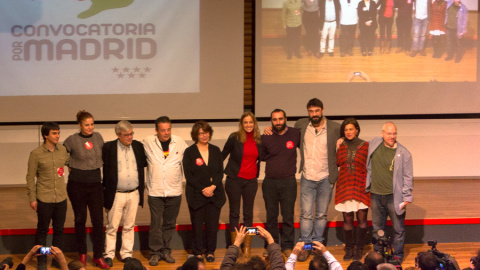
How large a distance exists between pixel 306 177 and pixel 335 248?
93 cm

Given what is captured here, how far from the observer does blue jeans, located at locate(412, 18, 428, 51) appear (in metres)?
8.91

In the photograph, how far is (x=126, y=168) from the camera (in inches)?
231

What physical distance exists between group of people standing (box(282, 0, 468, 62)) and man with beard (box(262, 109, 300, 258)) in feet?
9.75

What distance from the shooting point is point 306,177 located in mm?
6086

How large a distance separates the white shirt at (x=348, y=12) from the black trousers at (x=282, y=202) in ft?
11.4

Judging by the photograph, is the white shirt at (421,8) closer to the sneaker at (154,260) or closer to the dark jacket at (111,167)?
the dark jacket at (111,167)

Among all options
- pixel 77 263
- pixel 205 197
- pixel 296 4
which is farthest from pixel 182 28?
pixel 77 263

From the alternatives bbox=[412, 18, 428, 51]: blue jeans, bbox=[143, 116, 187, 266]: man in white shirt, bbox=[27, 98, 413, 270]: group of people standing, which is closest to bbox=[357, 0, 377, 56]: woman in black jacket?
bbox=[412, 18, 428, 51]: blue jeans

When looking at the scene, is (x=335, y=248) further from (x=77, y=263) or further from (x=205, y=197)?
(x=77, y=263)

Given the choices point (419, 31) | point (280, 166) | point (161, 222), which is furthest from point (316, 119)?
point (419, 31)

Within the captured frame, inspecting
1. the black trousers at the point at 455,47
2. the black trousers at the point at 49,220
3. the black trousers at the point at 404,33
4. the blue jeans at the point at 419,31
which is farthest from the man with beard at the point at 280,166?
the black trousers at the point at 455,47

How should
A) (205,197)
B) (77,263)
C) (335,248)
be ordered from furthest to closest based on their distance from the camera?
(335,248)
(205,197)
(77,263)

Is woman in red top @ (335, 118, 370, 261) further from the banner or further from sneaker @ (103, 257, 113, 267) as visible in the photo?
the banner

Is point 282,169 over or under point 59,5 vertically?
under
